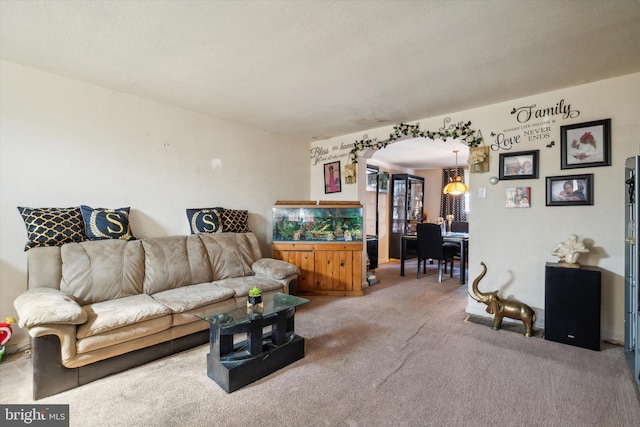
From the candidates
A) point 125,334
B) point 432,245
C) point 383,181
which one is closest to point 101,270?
point 125,334

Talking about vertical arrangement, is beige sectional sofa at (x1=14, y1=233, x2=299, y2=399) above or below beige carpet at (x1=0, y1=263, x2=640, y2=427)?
above

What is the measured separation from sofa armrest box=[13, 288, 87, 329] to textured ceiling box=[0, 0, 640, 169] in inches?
70.7

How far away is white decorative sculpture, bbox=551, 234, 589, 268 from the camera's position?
8.71 feet

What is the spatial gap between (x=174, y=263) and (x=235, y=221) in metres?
1.06

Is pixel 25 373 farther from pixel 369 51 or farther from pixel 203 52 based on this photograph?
pixel 369 51

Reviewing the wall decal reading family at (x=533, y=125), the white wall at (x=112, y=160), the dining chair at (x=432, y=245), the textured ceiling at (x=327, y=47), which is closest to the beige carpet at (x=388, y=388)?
the white wall at (x=112, y=160)

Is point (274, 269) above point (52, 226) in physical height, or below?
below

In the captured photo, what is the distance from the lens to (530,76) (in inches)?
103

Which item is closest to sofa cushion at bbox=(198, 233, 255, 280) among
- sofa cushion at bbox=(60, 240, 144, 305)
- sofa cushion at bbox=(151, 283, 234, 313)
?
sofa cushion at bbox=(151, 283, 234, 313)

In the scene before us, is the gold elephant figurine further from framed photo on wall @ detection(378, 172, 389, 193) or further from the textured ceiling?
framed photo on wall @ detection(378, 172, 389, 193)

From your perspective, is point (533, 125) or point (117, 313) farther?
point (533, 125)

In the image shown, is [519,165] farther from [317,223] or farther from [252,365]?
[252,365]

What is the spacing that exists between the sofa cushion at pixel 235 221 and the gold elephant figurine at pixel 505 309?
9.36ft

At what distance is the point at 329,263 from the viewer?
4.09 m
